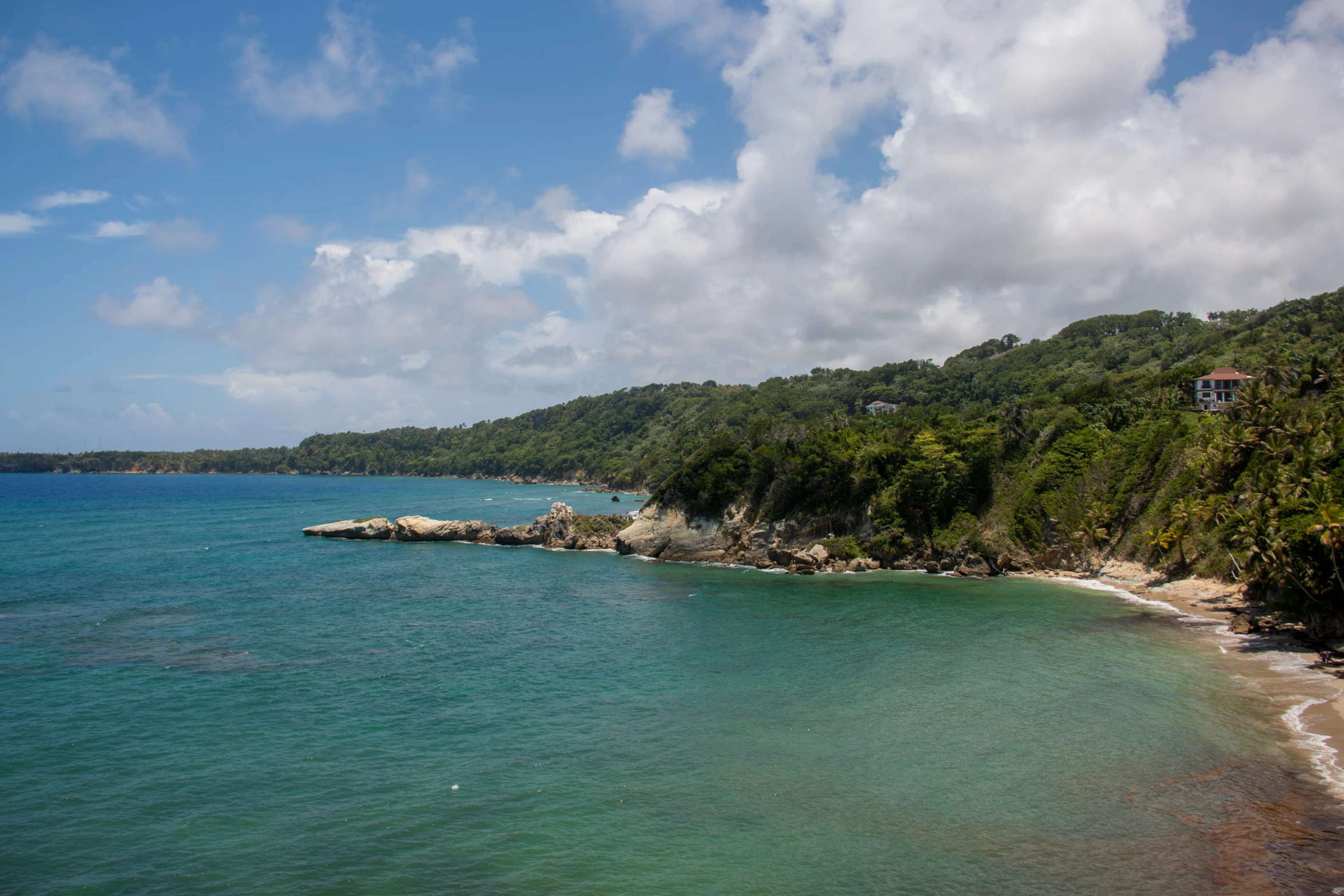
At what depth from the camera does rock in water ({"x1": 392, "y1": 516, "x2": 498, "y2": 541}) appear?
75.9 metres

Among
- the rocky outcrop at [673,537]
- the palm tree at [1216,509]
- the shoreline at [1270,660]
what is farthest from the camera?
the rocky outcrop at [673,537]

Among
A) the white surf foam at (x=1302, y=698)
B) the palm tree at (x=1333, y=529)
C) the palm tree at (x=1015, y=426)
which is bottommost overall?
the white surf foam at (x=1302, y=698)

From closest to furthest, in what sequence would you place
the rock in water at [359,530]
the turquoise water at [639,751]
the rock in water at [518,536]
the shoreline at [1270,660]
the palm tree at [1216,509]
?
the turquoise water at [639,751], the shoreline at [1270,660], the palm tree at [1216,509], the rock in water at [518,536], the rock in water at [359,530]

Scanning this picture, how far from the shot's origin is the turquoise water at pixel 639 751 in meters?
16.0

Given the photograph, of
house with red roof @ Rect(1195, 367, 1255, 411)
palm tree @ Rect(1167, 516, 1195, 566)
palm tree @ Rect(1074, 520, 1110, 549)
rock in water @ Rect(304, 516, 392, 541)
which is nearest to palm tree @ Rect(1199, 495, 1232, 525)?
palm tree @ Rect(1167, 516, 1195, 566)

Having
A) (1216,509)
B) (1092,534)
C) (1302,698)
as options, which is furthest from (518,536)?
(1302,698)

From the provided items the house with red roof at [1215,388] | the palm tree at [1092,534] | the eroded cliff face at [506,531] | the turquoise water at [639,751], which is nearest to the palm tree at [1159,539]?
the palm tree at [1092,534]

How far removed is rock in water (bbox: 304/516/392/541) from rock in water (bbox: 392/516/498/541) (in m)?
1.60

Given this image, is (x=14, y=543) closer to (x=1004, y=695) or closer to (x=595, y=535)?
(x=595, y=535)

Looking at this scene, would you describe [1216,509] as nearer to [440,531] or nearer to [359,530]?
[440,531]

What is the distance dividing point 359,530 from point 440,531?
9047mm

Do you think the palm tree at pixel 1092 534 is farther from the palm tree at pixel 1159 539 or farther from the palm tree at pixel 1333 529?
the palm tree at pixel 1333 529

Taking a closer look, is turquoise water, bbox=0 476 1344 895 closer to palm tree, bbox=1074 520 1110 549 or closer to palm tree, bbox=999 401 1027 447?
palm tree, bbox=1074 520 1110 549

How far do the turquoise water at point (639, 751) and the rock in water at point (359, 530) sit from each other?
110 feet
